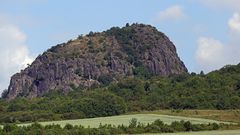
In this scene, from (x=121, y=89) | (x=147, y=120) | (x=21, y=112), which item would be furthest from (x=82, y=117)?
(x=121, y=89)

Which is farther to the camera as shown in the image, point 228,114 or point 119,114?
point 119,114

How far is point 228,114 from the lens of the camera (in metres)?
117

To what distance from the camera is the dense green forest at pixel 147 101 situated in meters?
135

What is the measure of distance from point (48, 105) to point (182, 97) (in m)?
33.1

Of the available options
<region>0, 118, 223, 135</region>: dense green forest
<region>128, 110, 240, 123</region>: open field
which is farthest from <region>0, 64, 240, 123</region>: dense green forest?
<region>0, 118, 223, 135</region>: dense green forest

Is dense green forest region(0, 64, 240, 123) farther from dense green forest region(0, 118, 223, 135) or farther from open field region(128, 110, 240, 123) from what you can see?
dense green forest region(0, 118, 223, 135)

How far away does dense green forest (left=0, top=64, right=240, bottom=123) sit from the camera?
135000 millimetres

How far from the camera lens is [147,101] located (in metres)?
149

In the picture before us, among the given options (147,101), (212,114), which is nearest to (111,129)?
(212,114)

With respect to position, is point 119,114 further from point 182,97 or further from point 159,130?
point 159,130

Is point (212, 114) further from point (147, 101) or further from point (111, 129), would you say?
point (147, 101)

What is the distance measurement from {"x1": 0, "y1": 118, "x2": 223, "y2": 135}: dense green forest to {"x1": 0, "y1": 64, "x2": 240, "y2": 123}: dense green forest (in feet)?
120

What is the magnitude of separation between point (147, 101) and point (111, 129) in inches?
2257

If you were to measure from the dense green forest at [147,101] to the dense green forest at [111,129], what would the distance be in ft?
120
